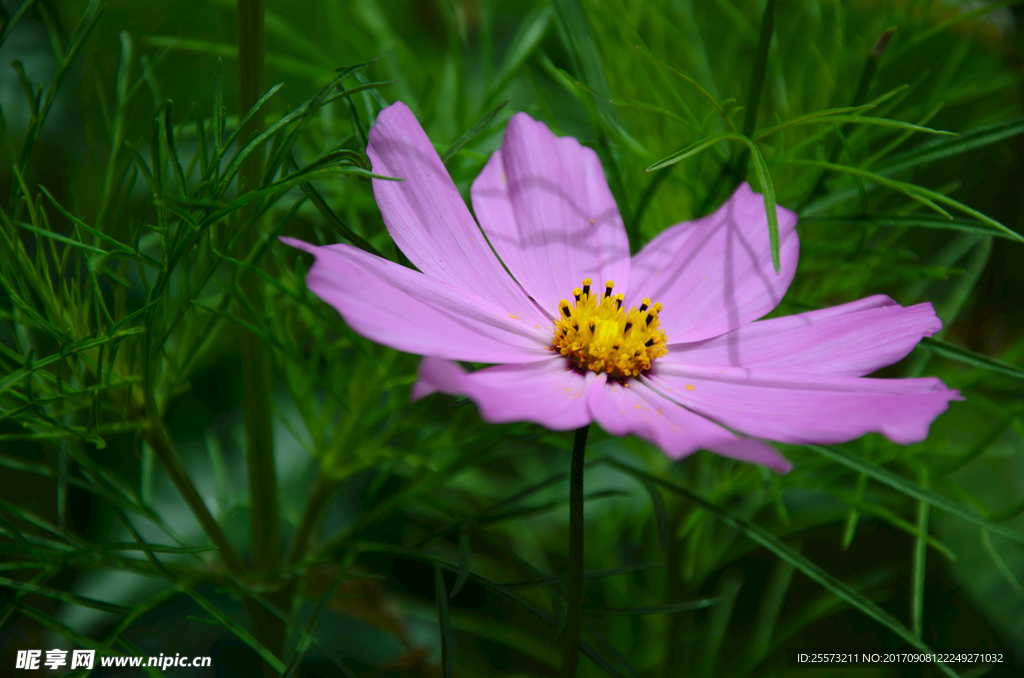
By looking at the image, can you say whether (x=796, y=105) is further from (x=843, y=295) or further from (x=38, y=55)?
(x=38, y=55)

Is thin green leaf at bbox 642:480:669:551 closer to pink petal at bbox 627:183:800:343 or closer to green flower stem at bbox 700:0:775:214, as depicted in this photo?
pink petal at bbox 627:183:800:343

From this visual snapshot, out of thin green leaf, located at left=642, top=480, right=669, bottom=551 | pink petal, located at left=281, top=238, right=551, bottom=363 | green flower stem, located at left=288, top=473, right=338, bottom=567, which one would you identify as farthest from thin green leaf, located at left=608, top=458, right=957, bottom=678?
green flower stem, located at left=288, top=473, right=338, bottom=567

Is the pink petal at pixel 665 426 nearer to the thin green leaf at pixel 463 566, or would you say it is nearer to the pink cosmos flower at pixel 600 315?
the pink cosmos flower at pixel 600 315

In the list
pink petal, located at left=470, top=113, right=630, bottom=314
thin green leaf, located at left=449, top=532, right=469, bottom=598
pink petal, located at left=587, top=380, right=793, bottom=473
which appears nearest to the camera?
pink petal, located at left=587, top=380, right=793, bottom=473

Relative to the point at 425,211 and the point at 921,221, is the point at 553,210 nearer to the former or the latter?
the point at 425,211

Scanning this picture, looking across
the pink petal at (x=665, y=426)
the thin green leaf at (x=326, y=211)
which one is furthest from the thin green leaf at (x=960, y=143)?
the thin green leaf at (x=326, y=211)

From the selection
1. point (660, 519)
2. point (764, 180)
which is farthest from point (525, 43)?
point (660, 519)

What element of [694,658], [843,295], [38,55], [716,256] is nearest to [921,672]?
[694,658]
